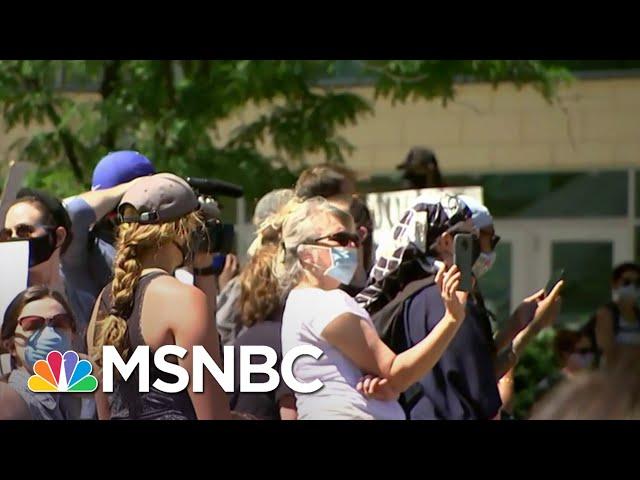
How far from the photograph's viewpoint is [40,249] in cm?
587

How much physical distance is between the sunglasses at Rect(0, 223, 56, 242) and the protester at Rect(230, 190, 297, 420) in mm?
893

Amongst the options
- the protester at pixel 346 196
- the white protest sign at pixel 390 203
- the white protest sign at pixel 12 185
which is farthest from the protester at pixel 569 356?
the white protest sign at pixel 12 185

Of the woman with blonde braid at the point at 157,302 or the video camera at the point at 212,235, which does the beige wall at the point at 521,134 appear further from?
the woman with blonde braid at the point at 157,302

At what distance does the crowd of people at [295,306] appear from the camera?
5.64 m

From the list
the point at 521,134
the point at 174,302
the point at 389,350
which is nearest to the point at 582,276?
the point at 521,134

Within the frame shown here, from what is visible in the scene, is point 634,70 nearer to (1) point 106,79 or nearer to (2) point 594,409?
(2) point 594,409

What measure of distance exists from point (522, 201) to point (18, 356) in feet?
7.87

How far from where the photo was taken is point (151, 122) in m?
7.80

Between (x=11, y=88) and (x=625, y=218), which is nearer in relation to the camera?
(x=625, y=218)

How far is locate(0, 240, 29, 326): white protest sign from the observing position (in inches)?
231

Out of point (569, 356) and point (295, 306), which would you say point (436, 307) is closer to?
point (295, 306)

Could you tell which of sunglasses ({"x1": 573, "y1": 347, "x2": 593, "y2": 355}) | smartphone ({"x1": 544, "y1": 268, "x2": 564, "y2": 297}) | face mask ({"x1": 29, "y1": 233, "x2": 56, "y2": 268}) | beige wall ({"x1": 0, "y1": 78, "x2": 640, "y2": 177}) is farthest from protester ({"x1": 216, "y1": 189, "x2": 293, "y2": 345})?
sunglasses ({"x1": 573, "y1": 347, "x2": 593, "y2": 355})

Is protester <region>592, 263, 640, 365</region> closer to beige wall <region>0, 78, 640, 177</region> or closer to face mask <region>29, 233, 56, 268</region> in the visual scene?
beige wall <region>0, 78, 640, 177</region>
